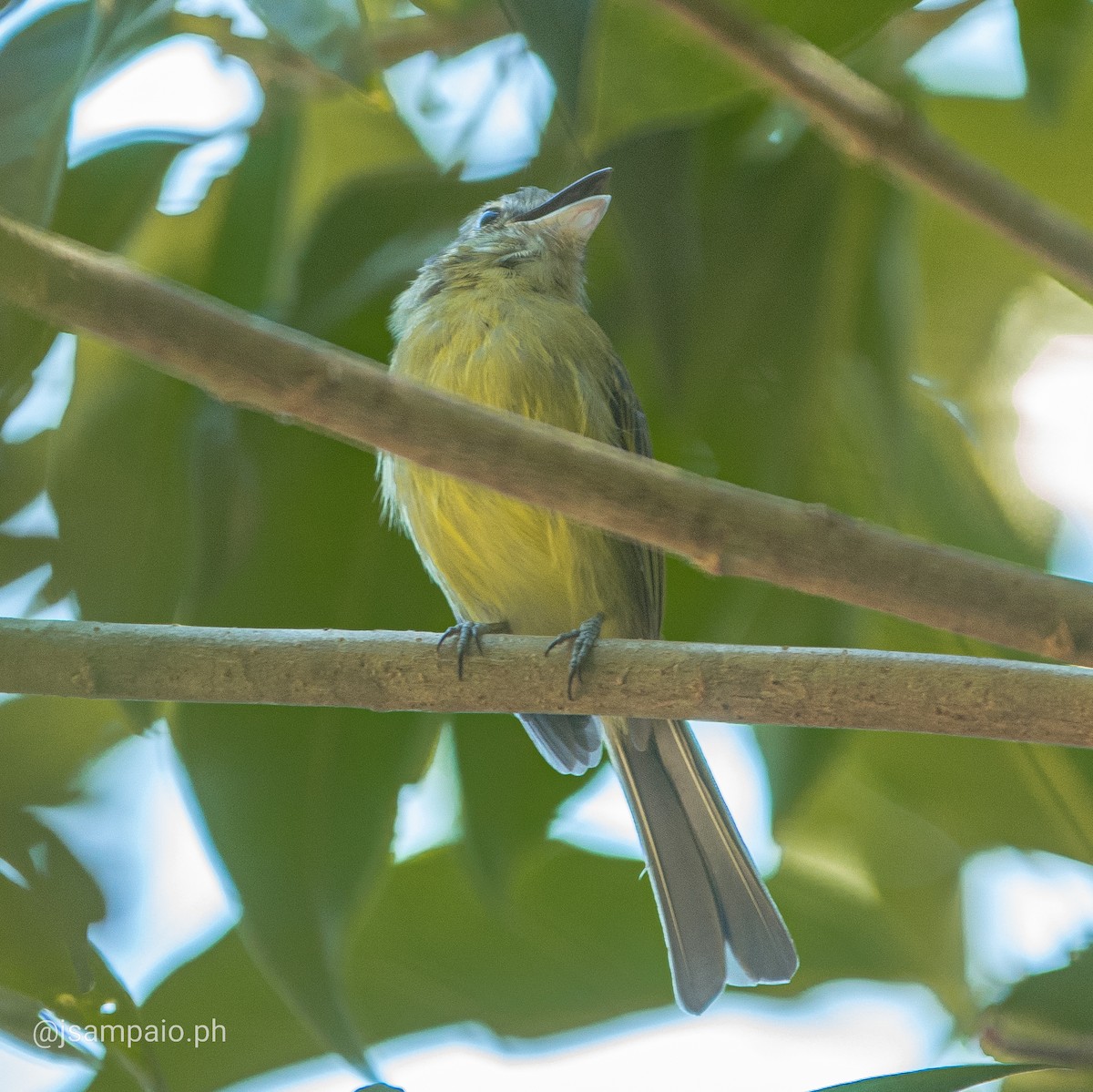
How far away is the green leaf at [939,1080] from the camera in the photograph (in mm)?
1712

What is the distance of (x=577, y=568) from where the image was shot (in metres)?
2.79

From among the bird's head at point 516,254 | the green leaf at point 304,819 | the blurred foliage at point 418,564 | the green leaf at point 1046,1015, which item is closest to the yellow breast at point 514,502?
the blurred foliage at point 418,564

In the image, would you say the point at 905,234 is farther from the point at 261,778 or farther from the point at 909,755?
the point at 261,778

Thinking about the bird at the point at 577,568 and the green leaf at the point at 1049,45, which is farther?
the bird at the point at 577,568

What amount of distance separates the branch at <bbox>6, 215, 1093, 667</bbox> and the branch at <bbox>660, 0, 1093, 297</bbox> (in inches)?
25.7

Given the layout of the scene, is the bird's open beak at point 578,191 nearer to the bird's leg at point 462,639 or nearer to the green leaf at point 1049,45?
the green leaf at point 1049,45

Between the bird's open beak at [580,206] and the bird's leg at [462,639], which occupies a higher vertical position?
the bird's open beak at [580,206]

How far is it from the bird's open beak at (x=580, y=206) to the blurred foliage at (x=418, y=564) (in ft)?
0.26

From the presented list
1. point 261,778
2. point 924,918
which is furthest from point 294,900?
point 924,918

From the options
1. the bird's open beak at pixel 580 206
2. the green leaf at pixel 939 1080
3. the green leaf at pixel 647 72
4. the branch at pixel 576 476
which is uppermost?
the bird's open beak at pixel 580 206

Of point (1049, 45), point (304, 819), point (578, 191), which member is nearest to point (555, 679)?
point (304, 819)

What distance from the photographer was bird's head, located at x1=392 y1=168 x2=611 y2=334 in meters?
3.05

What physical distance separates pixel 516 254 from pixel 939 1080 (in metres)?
2.14

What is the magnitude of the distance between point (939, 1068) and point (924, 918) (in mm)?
861
